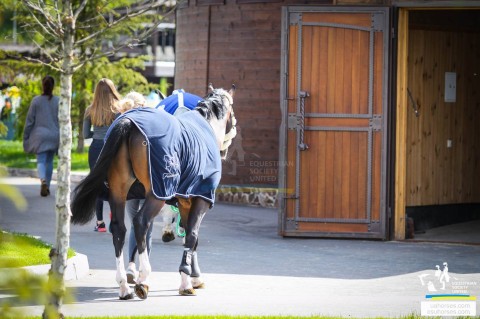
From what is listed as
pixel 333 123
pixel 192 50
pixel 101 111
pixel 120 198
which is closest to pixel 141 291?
pixel 120 198

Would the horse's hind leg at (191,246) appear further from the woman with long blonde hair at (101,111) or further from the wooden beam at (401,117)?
the wooden beam at (401,117)

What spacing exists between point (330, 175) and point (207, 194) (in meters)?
4.91

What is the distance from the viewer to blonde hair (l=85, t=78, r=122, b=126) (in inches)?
466

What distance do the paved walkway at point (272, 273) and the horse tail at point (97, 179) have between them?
619mm

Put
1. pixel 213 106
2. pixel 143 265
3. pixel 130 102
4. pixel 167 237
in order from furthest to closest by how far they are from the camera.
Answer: pixel 167 237
pixel 130 102
pixel 213 106
pixel 143 265

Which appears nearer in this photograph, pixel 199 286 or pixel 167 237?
pixel 199 286

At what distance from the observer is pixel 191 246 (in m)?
9.23

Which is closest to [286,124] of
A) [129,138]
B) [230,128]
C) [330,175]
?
→ [330,175]

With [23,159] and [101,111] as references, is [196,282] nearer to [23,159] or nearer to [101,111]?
[101,111]

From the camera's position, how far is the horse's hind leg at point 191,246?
911 centimetres

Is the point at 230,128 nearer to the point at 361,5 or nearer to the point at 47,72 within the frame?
the point at 361,5

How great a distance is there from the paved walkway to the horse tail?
0.62 meters

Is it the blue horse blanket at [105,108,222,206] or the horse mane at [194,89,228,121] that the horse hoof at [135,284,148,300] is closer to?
the blue horse blanket at [105,108,222,206]

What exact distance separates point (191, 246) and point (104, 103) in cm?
343
